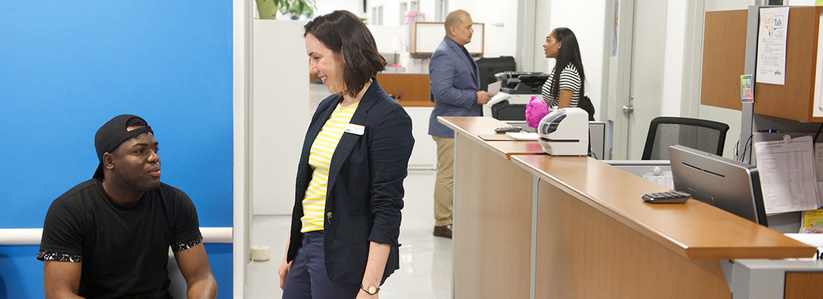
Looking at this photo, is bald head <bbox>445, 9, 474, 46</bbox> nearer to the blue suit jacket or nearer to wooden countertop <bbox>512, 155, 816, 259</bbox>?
the blue suit jacket

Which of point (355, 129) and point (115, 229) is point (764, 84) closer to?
point (355, 129)

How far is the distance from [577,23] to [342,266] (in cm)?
565

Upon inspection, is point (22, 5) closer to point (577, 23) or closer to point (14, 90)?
point (14, 90)

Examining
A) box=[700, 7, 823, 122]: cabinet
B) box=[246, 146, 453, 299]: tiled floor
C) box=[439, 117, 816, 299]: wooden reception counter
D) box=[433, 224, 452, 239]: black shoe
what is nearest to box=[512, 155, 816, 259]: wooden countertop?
box=[439, 117, 816, 299]: wooden reception counter

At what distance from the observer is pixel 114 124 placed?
2.49 metres

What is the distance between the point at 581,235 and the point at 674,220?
17.4 inches

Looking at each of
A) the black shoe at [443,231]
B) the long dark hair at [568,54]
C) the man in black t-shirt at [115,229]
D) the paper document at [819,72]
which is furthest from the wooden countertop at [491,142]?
the black shoe at [443,231]

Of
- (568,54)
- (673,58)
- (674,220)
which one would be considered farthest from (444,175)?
(674,220)

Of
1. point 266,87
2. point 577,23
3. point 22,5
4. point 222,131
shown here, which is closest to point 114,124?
point 222,131

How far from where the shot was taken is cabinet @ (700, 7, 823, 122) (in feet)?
6.85

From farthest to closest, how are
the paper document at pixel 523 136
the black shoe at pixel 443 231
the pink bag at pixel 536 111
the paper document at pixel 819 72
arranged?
the black shoe at pixel 443 231 < the pink bag at pixel 536 111 < the paper document at pixel 523 136 < the paper document at pixel 819 72

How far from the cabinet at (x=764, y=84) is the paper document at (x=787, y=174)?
0.16 m

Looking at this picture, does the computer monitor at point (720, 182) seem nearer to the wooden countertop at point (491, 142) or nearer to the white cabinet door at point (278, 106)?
the wooden countertop at point (491, 142)

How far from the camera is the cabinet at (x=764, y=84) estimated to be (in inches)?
82.2
